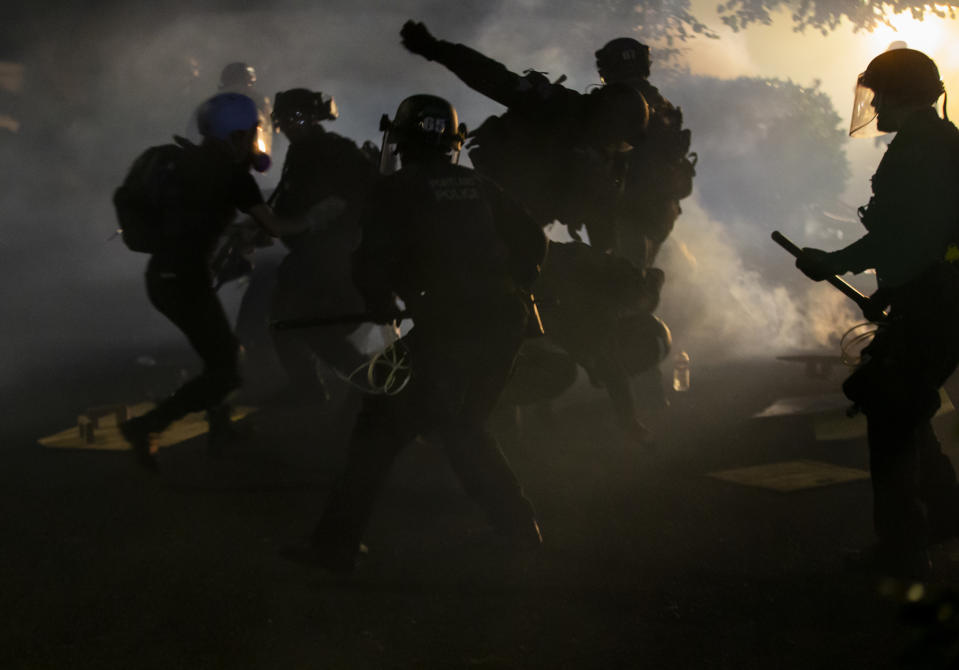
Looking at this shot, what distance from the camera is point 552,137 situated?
5465 mm

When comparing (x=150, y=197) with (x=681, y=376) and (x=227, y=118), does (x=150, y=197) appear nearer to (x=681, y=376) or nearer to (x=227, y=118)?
(x=227, y=118)

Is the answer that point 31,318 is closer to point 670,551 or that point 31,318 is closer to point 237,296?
point 237,296

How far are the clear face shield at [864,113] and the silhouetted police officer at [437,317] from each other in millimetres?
1574

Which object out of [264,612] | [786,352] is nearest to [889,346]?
[264,612]

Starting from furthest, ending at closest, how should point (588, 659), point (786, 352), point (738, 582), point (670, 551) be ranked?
point (786, 352) < point (670, 551) < point (738, 582) < point (588, 659)

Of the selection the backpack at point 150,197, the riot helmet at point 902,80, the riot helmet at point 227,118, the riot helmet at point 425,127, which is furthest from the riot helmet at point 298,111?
the riot helmet at point 902,80

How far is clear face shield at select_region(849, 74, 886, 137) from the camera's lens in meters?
3.80

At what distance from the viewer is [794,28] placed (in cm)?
1334

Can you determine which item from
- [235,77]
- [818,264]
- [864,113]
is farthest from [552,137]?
[235,77]

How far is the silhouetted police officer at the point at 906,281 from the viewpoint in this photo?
337 cm

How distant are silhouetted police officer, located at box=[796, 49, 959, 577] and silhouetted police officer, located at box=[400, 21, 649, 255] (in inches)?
79.3

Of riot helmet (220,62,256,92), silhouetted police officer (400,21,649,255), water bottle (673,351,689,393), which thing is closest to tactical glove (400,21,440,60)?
silhouetted police officer (400,21,649,255)

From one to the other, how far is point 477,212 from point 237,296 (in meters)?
10.2

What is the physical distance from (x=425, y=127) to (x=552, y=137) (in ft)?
5.97
